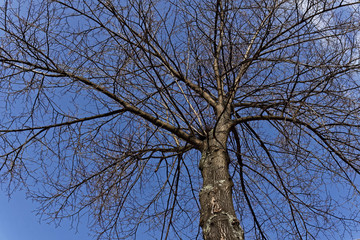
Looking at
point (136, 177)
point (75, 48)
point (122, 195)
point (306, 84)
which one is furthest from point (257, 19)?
point (122, 195)

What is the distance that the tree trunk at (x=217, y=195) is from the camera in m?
2.39

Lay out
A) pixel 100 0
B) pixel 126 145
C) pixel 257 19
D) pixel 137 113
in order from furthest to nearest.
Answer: pixel 257 19
pixel 126 145
pixel 137 113
pixel 100 0

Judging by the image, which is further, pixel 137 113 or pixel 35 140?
pixel 35 140

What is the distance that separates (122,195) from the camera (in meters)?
3.87

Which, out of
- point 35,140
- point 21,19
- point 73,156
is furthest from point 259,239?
point 21,19

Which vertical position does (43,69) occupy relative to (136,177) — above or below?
above

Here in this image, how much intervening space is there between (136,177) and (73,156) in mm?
784

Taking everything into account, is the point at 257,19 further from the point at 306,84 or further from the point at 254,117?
the point at 254,117

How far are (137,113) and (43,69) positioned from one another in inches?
43.1

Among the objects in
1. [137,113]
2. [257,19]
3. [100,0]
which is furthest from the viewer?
[257,19]

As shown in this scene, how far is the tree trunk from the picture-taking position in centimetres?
239

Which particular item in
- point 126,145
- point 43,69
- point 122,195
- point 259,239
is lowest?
point 259,239

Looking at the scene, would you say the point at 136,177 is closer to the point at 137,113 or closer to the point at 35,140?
the point at 137,113

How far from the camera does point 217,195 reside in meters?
2.62
